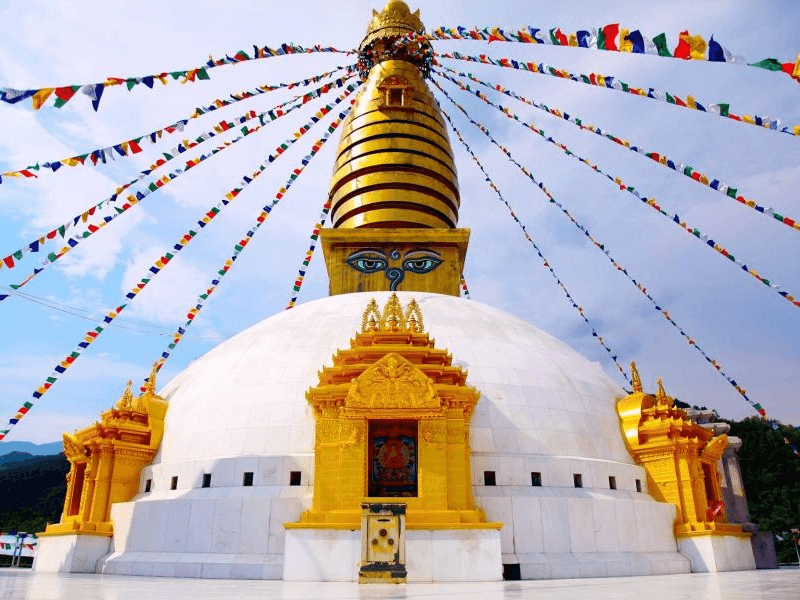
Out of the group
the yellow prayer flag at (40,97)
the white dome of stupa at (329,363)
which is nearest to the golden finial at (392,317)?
the white dome of stupa at (329,363)

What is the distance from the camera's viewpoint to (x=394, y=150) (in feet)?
69.5

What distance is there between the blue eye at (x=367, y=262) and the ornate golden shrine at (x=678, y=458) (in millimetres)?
8977

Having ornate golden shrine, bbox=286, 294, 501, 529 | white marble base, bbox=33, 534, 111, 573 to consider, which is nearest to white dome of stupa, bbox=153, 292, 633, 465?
ornate golden shrine, bbox=286, 294, 501, 529

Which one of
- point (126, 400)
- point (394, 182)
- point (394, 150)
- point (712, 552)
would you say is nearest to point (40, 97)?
point (126, 400)

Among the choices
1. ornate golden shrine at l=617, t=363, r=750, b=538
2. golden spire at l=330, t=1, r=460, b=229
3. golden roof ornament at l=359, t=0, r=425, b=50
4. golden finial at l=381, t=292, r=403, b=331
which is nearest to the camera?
ornate golden shrine at l=617, t=363, r=750, b=538

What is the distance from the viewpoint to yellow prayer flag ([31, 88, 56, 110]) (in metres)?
8.74

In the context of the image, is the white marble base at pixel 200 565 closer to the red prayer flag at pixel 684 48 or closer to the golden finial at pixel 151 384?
the golden finial at pixel 151 384

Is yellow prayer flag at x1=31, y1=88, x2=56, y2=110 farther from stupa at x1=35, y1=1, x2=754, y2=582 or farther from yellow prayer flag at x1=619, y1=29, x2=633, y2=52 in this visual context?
yellow prayer flag at x1=619, y1=29, x2=633, y2=52

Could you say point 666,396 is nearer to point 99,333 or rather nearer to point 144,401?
point 144,401

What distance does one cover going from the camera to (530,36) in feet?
40.4

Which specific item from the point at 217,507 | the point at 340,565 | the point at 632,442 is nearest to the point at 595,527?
the point at 632,442

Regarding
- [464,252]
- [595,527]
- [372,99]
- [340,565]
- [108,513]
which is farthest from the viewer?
[372,99]

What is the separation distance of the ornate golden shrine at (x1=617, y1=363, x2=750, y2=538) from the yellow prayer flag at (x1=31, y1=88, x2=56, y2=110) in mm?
12984

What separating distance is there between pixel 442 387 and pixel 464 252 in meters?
10.1
